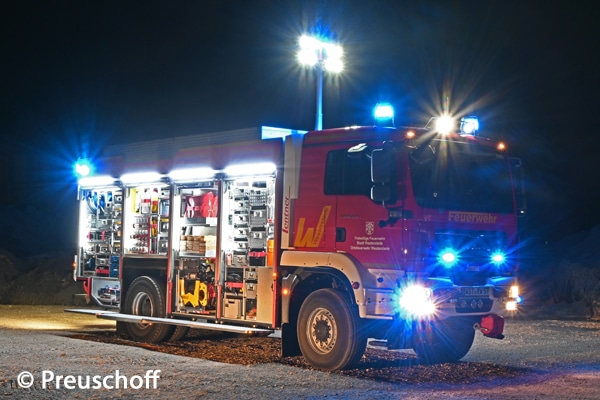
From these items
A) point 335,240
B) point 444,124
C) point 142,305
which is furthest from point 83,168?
point 444,124

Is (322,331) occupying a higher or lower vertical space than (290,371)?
higher

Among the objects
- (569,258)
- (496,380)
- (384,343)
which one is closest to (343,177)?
(384,343)

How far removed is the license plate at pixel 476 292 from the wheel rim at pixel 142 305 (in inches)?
228

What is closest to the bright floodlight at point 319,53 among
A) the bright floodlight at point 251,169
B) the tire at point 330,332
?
the bright floodlight at point 251,169

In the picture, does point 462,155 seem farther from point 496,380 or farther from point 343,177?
point 496,380

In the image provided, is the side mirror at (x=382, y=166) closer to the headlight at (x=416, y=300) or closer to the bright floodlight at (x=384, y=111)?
the bright floodlight at (x=384, y=111)

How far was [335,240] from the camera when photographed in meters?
11.2

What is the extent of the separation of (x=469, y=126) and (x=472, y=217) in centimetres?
146

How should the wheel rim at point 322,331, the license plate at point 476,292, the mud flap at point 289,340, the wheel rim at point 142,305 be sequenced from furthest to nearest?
the wheel rim at point 142,305 → the mud flap at point 289,340 → the wheel rim at point 322,331 → the license plate at point 476,292

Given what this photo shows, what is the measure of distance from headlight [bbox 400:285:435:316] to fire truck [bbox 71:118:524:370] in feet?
0.04

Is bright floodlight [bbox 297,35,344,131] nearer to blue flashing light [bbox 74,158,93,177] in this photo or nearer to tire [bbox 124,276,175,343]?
blue flashing light [bbox 74,158,93,177]

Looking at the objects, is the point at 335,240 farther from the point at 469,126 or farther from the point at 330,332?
the point at 469,126

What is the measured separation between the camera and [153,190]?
14688mm

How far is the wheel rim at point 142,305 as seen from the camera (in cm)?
1436
